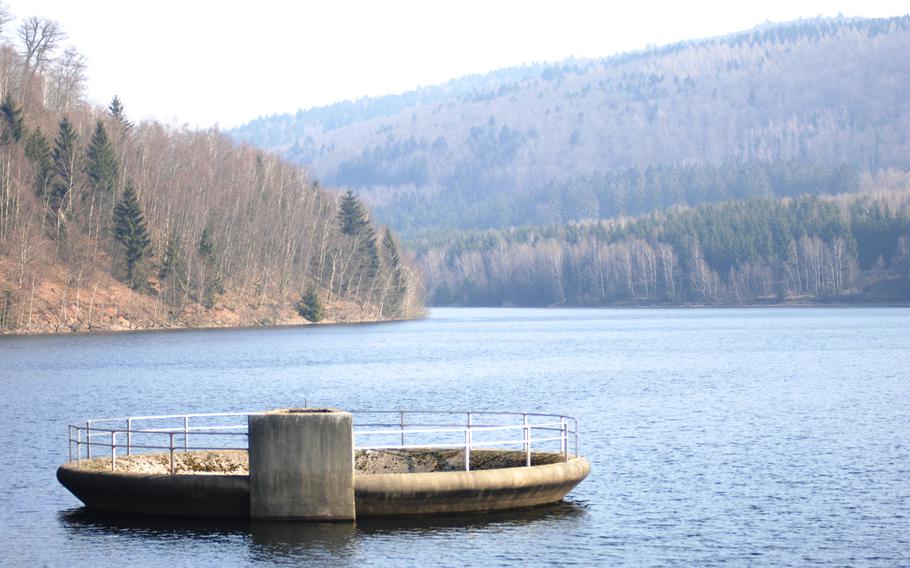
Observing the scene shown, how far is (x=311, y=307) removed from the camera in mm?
167500

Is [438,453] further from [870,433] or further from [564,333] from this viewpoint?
[564,333]

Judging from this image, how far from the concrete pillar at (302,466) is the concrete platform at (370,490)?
21.3 inches

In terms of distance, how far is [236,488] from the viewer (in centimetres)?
3469

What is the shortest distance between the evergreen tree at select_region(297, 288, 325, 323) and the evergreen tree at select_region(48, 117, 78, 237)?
36.7 m

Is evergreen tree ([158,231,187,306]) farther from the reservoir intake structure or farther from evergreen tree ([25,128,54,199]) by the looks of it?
the reservoir intake structure

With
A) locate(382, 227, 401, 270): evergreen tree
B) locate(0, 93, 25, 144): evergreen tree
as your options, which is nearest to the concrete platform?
locate(0, 93, 25, 144): evergreen tree

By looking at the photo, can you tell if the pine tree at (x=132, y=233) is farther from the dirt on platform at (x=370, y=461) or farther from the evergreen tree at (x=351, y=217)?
the dirt on platform at (x=370, y=461)

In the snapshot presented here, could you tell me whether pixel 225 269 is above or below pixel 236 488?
above

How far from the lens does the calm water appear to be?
110 ft

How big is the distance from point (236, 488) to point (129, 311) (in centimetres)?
10945

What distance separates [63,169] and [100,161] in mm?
3837

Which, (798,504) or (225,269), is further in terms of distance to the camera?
(225,269)

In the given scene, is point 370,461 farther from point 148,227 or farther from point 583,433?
point 148,227

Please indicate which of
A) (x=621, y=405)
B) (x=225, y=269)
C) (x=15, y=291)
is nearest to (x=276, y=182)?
(x=225, y=269)
